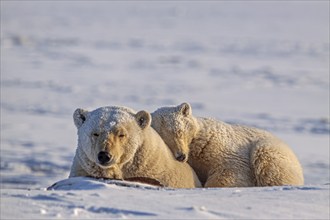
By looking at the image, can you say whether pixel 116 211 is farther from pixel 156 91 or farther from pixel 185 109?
pixel 156 91

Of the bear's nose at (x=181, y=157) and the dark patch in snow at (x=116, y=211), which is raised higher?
the dark patch in snow at (x=116, y=211)

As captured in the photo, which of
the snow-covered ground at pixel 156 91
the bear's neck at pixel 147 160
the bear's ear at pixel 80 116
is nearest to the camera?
the snow-covered ground at pixel 156 91

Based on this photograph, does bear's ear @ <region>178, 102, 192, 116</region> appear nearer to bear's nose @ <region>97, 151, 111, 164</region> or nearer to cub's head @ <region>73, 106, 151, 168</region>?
cub's head @ <region>73, 106, 151, 168</region>

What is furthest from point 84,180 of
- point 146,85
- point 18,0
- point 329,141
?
point 18,0

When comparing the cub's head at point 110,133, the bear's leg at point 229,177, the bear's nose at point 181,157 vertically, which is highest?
the cub's head at point 110,133

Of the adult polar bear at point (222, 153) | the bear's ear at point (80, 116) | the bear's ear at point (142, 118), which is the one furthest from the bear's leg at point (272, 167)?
the bear's ear at point (80, 116)

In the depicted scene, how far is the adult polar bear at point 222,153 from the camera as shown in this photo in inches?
238

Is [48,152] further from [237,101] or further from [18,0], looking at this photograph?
[18,0]

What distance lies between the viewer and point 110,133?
208 inches

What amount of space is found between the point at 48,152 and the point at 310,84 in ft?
30.4

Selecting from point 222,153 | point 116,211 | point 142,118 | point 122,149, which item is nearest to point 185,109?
point 222,153

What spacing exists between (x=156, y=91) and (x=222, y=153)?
39.8ft

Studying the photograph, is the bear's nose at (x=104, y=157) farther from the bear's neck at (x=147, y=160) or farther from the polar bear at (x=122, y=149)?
the bear's neck at (x=147, y=160)

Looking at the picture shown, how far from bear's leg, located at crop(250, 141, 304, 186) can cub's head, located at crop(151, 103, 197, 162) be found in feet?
1.62
